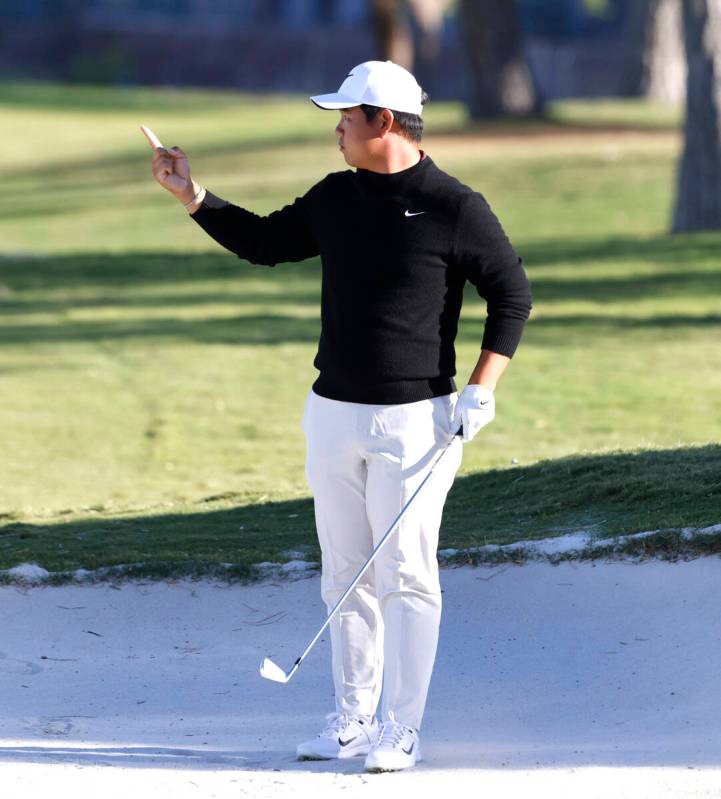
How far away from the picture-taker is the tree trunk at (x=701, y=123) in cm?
1881

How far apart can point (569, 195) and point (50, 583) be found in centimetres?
1786

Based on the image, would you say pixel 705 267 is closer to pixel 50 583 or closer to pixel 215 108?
pixel 50 583

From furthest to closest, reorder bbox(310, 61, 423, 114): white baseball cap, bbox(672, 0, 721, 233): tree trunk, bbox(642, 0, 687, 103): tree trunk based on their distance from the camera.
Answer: bbox(642, 0, 687, 103): tree trunk, bbox(672, 0, 721, 233): tree trunk, bbox(310, 61, 423, 114): white baseball cap

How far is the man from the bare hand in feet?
1.30

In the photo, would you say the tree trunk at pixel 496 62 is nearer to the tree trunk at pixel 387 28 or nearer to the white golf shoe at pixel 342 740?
the tree trunk at pixel 387 28

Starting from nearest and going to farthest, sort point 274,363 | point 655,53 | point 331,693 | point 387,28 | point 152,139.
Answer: point 152,139, point 331,693, point 274,363, point 655,53, point 387,28

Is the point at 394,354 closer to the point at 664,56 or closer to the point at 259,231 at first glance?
the point at 259,231

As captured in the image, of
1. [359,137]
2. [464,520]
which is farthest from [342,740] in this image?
[464,520]

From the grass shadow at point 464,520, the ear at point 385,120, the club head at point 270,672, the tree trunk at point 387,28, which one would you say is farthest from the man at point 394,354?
the tree trunk at point 387,28

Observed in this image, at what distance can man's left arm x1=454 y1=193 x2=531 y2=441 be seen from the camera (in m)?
4.71

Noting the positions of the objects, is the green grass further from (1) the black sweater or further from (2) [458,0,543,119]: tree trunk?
(1) the black sweater

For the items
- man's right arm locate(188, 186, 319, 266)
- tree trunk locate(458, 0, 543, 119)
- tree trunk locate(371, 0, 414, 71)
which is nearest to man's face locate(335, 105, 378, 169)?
man's right arm locate(188, 186, 319, 266)

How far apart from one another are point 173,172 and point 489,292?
1041 millimetres

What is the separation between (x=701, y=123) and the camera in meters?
19.2
